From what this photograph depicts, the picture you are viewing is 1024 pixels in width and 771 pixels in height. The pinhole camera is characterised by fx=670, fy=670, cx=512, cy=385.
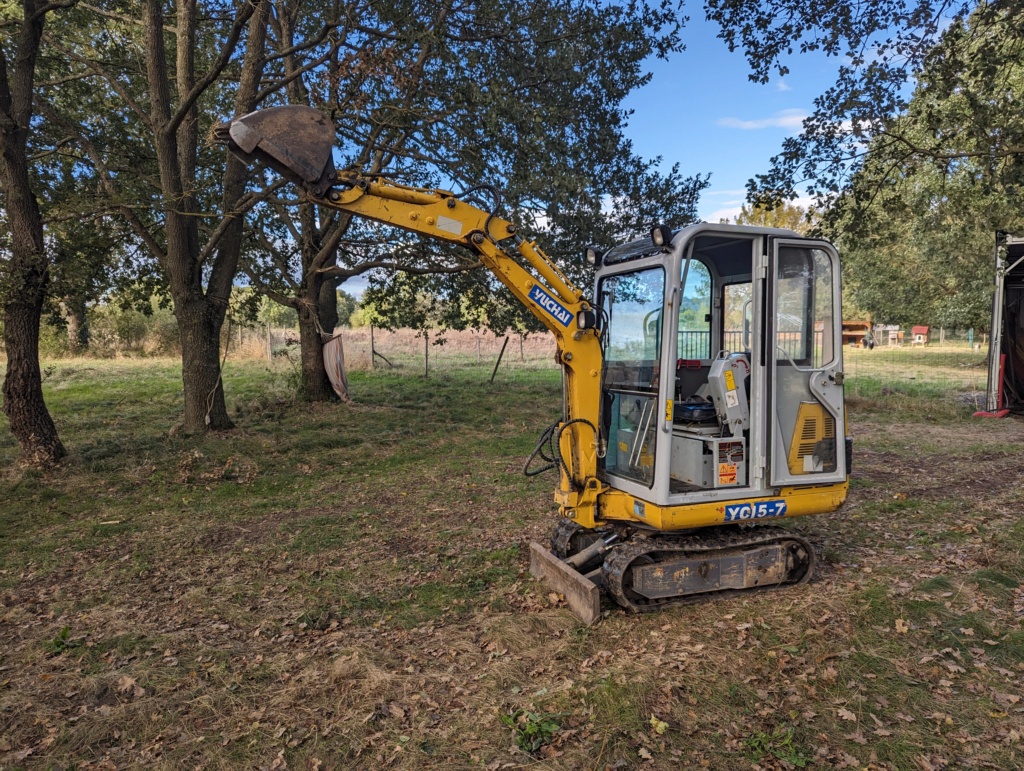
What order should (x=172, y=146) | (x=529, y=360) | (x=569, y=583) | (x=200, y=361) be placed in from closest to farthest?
(x=569, y=583)
(x=172, y=146)
(x=200, y=361)
(x=529, y=360)

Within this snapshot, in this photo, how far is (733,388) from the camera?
5094mm

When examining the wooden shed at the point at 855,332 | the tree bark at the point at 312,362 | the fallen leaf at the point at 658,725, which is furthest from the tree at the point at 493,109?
the fallen leaf at the point at 658,725

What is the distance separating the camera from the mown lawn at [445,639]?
361cm

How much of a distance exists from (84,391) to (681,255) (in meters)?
16.2

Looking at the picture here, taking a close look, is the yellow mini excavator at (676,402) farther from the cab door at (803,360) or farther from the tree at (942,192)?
the tree at (942,192)

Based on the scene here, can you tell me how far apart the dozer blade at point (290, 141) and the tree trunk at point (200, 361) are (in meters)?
6.96

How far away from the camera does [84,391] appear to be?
16172mm

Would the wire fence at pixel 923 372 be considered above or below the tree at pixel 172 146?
→ below

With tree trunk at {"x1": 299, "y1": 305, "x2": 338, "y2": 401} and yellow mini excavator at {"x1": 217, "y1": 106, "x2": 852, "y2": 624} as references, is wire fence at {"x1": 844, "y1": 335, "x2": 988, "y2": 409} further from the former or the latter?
tree trunk at {"x1": 299, "y1": 305, "x2": 338, "y2": 401}

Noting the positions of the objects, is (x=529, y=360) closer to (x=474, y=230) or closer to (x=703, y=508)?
(x=474, y=230)

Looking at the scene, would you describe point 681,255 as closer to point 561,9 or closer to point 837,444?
point 837,444

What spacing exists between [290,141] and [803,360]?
4163 millimetres

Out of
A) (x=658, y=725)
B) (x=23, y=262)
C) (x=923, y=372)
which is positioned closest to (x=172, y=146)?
(x=23, y=262)

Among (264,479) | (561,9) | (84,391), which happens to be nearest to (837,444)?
(264,479)
